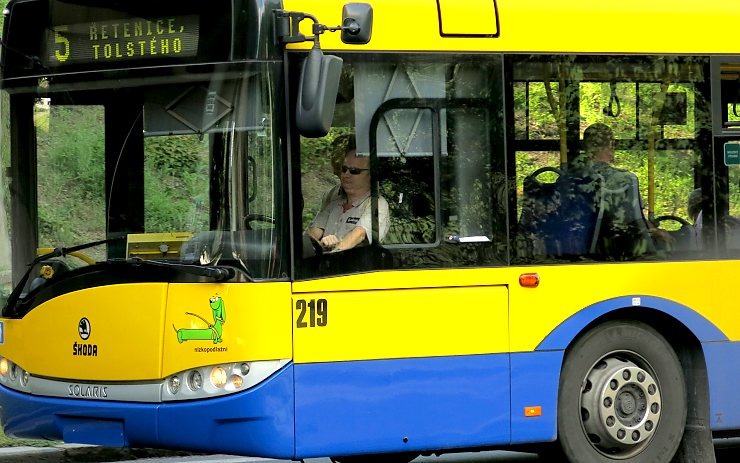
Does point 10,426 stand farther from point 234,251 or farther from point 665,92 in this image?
point 665,92

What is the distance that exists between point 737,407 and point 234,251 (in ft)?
11.3

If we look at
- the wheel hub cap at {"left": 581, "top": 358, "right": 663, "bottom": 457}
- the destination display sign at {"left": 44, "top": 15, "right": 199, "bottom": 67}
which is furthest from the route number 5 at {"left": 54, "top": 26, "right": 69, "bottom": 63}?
the wheel hub cap at {"left": 581, "top": 358, "right": 663, "bottom": 457}

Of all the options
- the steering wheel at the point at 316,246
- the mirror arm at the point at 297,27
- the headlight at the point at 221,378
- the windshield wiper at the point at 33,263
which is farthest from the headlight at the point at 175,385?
the mirror arm at the point at 297,27

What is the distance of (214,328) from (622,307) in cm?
253

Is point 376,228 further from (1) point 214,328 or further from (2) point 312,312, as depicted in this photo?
(1) point 214,328

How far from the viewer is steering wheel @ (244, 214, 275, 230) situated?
7.71m

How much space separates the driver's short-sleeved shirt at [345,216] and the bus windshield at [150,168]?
0.97 ft

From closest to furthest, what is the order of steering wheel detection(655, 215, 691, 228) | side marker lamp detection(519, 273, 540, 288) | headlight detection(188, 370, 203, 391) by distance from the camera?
headlight detection(188, 370, 203, 391)
side marker lamp detection(519, 273, 540, 288)
steering wheel detection(655, 215, 691, 228)

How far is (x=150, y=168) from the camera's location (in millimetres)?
8117

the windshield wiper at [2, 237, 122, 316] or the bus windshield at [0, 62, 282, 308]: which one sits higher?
the bus windshield at [0, 62, 282, 308]

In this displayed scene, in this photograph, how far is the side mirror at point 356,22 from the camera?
7605 mm

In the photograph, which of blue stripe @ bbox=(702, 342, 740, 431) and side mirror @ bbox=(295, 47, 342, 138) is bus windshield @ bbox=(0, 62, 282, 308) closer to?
side mirror @ bbox=(295, 47, 342, 138)

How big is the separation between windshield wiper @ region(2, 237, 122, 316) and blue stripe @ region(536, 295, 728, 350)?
260cm

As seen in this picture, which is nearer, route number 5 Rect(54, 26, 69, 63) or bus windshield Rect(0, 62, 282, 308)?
bus windshield Rect(0, 62, 282, 308)
